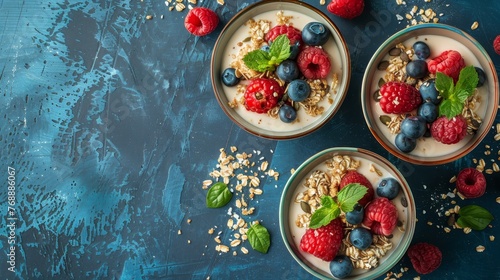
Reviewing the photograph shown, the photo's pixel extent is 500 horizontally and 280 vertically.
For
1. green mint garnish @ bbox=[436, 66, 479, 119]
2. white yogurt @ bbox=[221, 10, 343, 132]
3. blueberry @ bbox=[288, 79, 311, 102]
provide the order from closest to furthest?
green mint garnish @ bbox=[436, 66, 479, 119]
blueberry @ bbox=[288, 79, 311, 102]
white yogurt @ bbox=[221, 10, 343, 132]

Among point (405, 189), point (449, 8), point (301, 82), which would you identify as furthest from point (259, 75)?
point (449, 8)

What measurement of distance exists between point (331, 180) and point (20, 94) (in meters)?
1.38

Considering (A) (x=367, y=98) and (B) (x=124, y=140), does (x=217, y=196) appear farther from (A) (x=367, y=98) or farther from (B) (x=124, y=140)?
(A) (x=367, y=98)

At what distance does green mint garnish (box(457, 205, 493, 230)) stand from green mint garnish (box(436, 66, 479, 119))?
0.50m

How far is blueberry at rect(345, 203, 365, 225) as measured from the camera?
194 centimetres

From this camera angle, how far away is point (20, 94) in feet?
7.93

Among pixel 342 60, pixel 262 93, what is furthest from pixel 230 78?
pixel 342 60

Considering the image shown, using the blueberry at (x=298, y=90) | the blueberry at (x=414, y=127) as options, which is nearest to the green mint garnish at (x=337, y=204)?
the blueberry at (x=414, y=127)

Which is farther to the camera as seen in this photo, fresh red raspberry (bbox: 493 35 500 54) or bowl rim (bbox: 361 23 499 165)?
fresh red raspberry (bbox: 493 35 500 54)

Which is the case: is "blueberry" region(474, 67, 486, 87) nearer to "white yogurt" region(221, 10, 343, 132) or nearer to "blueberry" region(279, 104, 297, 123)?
"white yogurt" region(221, 10, 343, 132)

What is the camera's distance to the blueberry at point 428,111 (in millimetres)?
1946

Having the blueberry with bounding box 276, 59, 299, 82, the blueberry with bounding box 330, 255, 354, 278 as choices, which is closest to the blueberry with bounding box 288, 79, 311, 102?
the blueberry with bounding box 276, 59, 299, 82

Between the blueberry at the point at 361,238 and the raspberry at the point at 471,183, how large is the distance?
457mm

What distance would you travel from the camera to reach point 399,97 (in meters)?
1.95
